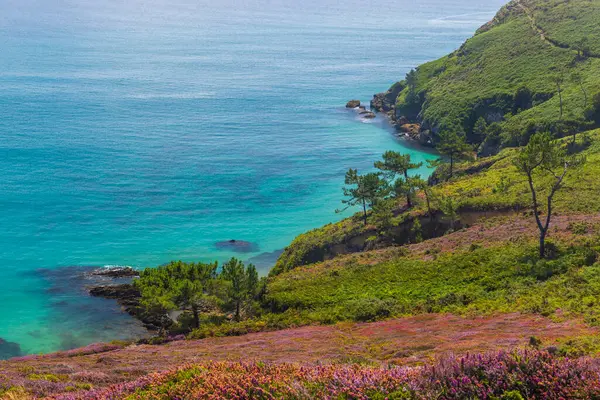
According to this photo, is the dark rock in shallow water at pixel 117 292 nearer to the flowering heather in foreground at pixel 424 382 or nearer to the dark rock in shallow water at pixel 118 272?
the dark rock in shallow water at pixel 118 272

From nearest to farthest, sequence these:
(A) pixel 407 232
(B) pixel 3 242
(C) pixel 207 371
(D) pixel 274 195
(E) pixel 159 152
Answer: (C) pixel 207 371 < (A) pixel 407 232 < (B) pixel 3 242 < (D) pixel 274 195 < (E) pixel 159 152

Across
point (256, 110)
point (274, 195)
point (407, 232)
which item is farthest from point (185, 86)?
point (407, 232)

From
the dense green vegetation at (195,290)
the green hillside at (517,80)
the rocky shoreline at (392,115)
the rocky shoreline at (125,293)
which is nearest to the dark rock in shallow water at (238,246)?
the rocky shoreline at (125,293)

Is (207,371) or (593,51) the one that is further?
(593,51)

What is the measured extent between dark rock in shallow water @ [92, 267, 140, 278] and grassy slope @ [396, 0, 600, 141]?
221 ft

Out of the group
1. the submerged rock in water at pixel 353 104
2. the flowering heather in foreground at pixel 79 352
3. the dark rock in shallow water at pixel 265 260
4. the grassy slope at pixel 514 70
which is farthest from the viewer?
the submerged rock in water at pixel 353 104

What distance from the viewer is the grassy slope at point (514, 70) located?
99812 mm

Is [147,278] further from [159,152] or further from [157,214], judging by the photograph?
[159,152]

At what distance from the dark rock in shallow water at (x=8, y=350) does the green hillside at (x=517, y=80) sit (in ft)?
259

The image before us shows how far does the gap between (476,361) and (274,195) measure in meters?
77.8

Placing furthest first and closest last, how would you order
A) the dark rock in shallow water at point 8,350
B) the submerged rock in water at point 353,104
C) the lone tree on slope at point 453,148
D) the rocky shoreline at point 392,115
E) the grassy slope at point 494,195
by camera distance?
1. the submerged rock in water at point 353,104
2. the rocky shoreline at point 392,115
3. the lone tree on slope at point 453,148
4. the grassy slope at point 494,195
5. the dark rock in shallow water at point 8,350

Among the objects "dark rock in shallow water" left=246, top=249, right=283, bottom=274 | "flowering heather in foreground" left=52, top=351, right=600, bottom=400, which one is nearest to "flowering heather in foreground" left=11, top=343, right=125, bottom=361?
"dark rock in shallow water" left=246, top=249, right=283, bottom=274

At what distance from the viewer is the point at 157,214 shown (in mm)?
83375

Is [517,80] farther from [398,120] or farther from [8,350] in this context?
[8,350]
